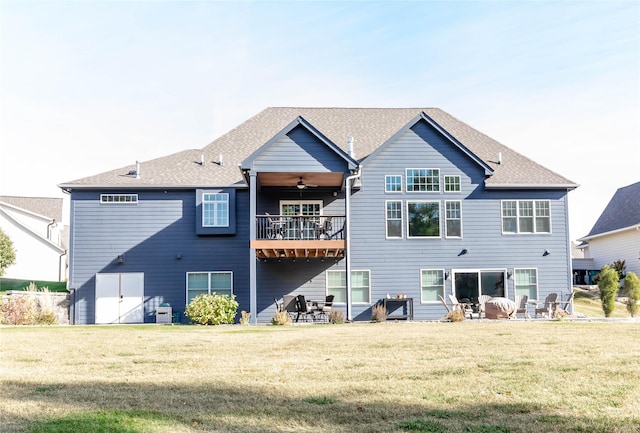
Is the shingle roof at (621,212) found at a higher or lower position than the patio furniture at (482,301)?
higher

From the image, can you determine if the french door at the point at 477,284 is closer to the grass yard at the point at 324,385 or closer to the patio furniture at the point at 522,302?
the patio furniture at the point at 522,302

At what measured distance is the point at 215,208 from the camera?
2661 centimetres

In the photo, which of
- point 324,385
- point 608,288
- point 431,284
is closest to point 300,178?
point 431,284

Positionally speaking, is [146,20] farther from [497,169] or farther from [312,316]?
[497,169]

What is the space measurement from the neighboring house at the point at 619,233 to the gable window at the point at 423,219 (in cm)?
1601

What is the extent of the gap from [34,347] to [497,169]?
789 inches

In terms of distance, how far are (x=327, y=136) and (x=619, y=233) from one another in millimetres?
20501

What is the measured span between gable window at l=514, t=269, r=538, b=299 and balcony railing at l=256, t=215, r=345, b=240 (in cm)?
717

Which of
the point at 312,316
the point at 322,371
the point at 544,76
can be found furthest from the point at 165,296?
the point at 322,371

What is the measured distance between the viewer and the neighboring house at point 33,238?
47969mm

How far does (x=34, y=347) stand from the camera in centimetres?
1304

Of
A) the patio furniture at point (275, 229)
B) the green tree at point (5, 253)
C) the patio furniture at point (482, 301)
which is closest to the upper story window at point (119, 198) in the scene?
the patio furniture at point (275, 229)

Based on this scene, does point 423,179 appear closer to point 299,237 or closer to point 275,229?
point 299,237

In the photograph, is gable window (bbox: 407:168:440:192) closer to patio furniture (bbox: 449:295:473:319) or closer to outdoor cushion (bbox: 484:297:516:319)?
patio furniture (bbox: 449:295:473:319)
